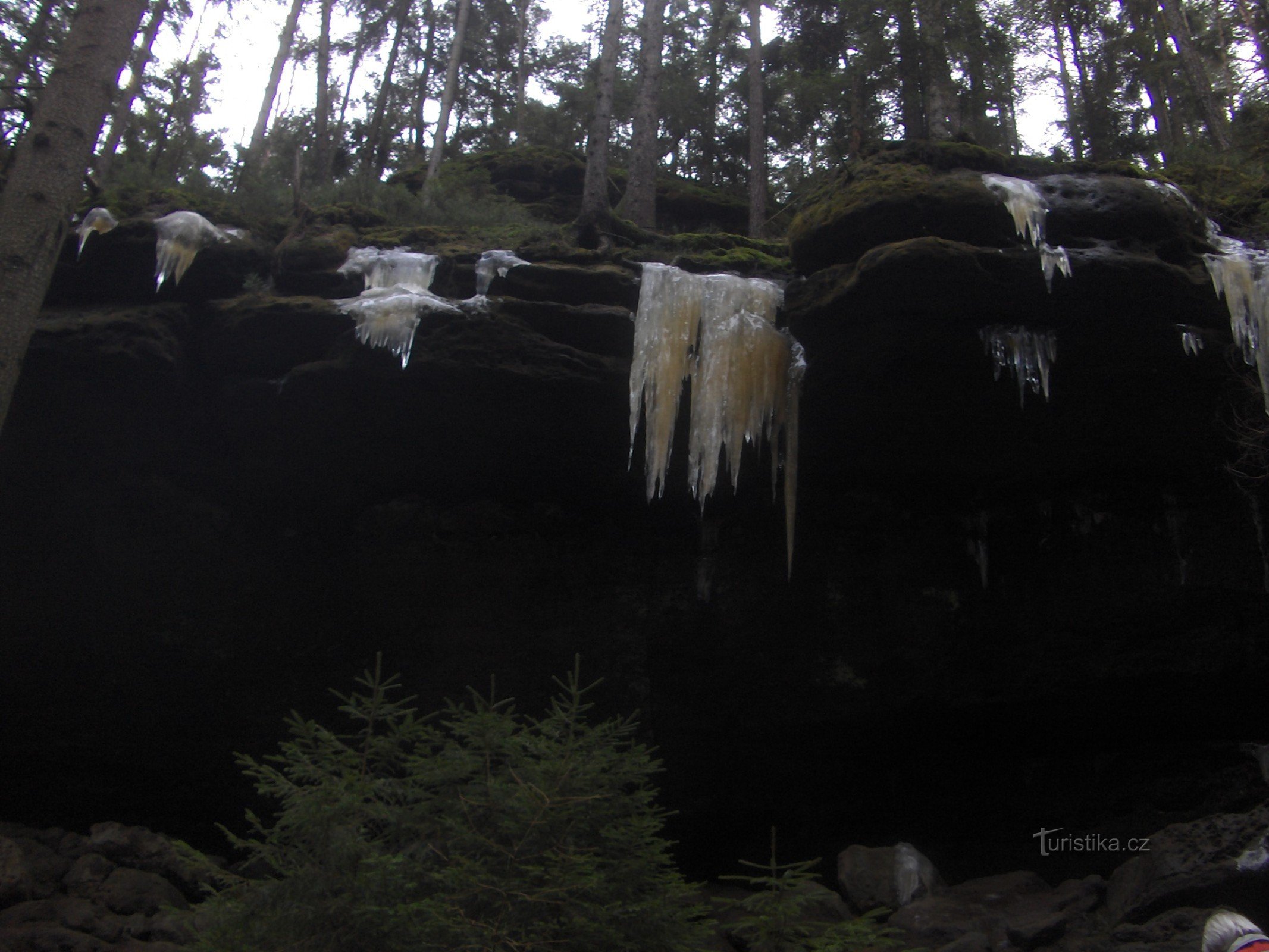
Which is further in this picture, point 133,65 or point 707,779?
point 133,65

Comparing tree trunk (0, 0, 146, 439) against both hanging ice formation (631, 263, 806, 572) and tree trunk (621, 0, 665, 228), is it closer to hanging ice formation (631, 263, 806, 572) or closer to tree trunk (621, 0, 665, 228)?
hanging ice formation (631, 263, 806, 572)

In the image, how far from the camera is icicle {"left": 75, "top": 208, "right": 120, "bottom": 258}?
289 inches

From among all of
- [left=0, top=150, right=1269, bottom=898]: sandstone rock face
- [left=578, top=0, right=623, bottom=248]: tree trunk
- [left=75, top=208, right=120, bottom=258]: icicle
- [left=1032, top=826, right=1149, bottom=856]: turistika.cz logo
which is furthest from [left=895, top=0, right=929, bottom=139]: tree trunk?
[left=75, top=208, right=120, bottom=258]: icicle

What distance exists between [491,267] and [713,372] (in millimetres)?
2135

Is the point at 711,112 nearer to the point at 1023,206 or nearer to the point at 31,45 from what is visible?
the point at 1023,206

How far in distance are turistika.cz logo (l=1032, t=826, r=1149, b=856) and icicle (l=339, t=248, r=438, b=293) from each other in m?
8.12

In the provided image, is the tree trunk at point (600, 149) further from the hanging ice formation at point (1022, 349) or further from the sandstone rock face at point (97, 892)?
the sandstone rock face at point (97, 892)

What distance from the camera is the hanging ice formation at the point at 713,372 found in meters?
7.35

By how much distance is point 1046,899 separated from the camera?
23.0 feet

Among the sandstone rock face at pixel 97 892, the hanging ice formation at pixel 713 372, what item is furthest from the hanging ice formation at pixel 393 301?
the sandstone rock face at pixel 97 892

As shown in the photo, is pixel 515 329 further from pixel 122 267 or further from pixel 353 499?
pixel 122 267

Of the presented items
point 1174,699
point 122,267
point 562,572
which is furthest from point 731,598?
point 122,267

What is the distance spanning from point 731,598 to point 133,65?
11.1m

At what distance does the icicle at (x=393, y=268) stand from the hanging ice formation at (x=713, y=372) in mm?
1905
